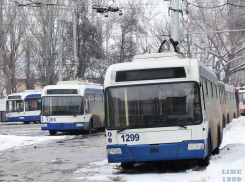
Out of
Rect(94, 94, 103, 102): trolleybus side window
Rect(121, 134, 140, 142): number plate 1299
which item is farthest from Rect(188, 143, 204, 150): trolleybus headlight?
Rect(94, 94, 103, 102): trolleybus side window

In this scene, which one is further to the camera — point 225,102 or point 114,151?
point 225,102

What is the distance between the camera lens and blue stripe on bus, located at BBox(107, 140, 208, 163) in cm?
1002

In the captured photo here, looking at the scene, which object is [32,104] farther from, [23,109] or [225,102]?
[225,102]

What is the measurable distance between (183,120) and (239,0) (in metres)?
37.5

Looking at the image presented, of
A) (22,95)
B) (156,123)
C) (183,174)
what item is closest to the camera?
(183,174)

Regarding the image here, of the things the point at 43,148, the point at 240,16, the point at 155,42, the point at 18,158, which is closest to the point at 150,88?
the point at 18,158

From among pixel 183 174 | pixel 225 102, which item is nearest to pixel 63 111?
pixel 225 102

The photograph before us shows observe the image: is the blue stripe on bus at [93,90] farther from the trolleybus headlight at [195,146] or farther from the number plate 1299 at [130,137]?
the trolleybus headlight at [195,146]

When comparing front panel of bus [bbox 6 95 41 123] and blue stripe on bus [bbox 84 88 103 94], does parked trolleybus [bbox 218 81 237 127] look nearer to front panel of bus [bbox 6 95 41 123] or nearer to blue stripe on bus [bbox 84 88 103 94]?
blue stripe on bus [bbox 84 88 103 94]

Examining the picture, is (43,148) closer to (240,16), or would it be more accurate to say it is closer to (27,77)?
(240,16)

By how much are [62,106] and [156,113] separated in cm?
1479

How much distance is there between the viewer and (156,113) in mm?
10195

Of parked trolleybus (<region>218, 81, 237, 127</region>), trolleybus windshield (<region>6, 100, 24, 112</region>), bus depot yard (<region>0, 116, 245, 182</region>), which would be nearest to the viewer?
bus depot yard (<region>0, 116, 245, 182</region>)

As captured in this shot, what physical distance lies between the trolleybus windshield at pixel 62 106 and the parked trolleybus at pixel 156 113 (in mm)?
14228
